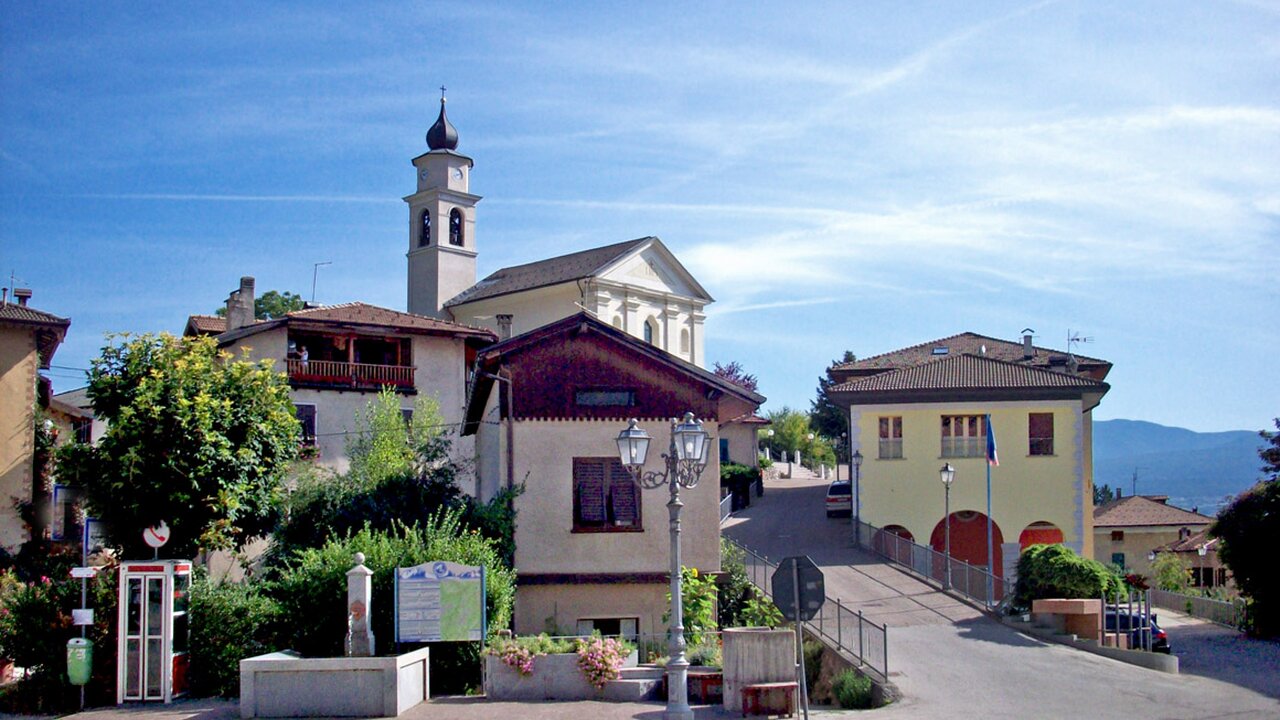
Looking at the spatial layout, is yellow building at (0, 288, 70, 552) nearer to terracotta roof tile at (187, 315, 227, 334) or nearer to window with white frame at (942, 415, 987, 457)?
terracotta roof tile at (187, 315, 227, 334)

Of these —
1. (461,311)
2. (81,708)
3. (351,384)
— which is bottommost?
(81,708)

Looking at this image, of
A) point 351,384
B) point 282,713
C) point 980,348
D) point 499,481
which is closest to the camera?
point 282,713

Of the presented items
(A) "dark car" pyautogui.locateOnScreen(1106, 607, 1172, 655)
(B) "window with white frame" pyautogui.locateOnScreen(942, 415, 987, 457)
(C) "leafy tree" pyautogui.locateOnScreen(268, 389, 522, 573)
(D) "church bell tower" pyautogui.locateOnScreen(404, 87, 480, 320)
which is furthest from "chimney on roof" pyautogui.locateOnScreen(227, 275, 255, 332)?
(A) "dark car" pyautogui.locateOnScreen(1106, 607, 1172, 655)

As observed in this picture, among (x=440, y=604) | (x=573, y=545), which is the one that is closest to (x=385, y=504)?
(x=573, y=545)

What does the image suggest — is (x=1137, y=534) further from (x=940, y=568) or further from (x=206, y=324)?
(x=206, y=324)

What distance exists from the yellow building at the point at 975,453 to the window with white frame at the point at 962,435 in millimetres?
36

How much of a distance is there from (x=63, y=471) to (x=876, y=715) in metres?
16.8

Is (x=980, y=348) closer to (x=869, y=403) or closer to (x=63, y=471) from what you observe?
(x=869, y=403)

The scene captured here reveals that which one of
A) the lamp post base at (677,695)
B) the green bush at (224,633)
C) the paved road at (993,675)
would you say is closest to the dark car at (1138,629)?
the paved road at (993,675)

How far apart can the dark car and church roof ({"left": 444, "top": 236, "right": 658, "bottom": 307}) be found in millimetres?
36405

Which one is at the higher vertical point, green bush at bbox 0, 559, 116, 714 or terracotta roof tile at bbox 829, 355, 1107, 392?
terracotta roof tile at bbox 829, 355, 1107, 392

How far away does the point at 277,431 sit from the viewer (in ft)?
82.6

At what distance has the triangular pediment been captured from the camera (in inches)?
2466

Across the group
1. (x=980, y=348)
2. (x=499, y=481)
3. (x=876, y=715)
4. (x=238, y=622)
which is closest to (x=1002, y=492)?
(x=980, y=348)
